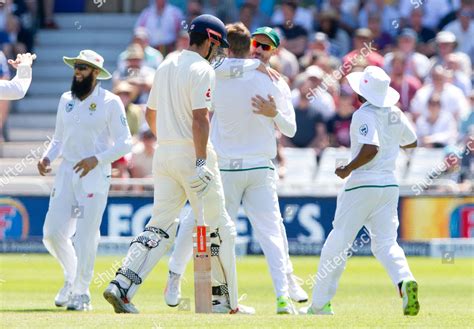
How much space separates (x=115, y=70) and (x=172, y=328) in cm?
1501

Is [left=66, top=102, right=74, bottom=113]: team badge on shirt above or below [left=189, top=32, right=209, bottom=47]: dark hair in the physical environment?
below

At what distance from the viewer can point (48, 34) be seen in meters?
25.1

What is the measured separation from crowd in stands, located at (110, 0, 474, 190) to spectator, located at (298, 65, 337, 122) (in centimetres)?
2

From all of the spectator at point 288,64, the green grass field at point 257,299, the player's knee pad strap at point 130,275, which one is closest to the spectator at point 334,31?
the spectator at point 288,64

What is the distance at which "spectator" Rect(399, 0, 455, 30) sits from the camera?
2316 centimetres

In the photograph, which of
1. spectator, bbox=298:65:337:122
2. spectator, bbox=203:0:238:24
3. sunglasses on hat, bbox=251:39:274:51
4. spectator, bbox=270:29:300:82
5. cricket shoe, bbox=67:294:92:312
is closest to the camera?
sunglasses on hat, bbox=251:39:274:51

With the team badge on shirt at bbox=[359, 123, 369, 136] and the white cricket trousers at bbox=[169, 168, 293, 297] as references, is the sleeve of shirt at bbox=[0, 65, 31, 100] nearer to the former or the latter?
the white cricket trousers at bbox=[169, 168, 293, 297]

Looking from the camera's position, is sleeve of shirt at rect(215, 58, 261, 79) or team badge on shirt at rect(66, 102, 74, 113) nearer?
sleeve of shirt at rect(215, 58, 261, 79)

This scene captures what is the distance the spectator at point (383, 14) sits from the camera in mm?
23125

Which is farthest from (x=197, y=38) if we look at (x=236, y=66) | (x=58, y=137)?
(x=58, y=137)

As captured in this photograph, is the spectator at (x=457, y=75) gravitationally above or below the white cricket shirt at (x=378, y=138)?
above

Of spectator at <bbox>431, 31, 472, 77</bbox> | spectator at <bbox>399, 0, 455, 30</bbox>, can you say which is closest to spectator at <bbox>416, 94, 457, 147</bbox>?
spectator at <bbox>431, 31, 472, 77</bbox>

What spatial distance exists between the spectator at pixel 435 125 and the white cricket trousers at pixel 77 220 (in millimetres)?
9122

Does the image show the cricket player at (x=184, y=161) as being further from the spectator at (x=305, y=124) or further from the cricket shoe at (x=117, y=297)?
the spectator at (x=305, y=124)
